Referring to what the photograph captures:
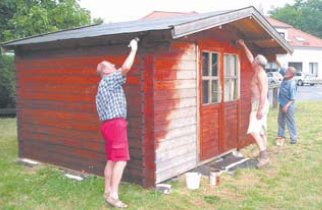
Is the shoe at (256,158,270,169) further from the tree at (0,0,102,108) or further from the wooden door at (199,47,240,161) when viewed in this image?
the tree at (0,0,102,108)

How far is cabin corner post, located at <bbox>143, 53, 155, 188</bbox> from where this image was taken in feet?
17.8

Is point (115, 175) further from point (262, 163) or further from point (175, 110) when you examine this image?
point (262, 163)

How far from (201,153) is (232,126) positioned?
138cm

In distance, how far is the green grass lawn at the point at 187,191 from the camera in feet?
16.9

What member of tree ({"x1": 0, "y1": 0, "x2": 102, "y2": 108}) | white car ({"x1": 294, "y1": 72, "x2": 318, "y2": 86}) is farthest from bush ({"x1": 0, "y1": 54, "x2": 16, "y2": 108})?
white car ({"x1": 294, "y1": 72, "x2": 318, "y2": 86})

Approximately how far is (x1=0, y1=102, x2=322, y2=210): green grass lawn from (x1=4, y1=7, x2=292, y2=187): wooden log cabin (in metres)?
0.43

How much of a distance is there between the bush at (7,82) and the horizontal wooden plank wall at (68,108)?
7.47m

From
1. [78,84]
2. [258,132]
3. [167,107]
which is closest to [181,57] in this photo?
[167,107]

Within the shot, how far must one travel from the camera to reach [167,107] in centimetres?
576

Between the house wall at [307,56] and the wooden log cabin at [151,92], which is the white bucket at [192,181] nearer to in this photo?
the wooden log cabin at [151,92]

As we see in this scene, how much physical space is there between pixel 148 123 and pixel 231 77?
2798 millimetres

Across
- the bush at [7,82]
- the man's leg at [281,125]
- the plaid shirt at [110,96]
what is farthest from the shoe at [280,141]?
the bush at [7,82]

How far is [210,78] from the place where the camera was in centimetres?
695

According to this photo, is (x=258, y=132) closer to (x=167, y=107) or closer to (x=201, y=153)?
(x=201, y=153)
